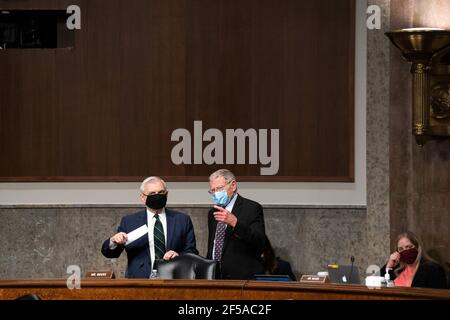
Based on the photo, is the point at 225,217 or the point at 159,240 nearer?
the point at 225,217

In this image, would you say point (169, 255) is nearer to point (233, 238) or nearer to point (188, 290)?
point (233, 238)

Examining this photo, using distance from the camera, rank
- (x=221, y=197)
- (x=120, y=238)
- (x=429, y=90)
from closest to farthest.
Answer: (x=120, y=238)
(x=221, y=197)
(x=429, y=90)

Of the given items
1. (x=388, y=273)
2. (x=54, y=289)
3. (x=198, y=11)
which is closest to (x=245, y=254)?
(x=388, y=273)

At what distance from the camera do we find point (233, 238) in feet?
25.3

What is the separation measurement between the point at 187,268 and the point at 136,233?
0.63m

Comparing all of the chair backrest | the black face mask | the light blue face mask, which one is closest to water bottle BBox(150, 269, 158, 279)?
the chair backrest

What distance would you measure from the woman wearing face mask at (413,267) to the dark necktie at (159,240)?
146cm

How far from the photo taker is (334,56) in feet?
29.3

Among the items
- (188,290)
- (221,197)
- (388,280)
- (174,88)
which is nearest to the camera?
(188,290)

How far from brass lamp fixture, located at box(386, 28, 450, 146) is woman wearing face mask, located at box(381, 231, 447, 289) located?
134 centimetres

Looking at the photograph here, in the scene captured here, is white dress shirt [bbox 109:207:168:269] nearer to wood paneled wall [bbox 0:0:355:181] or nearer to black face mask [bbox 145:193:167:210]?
black face mask [bbox 145:193:167:210]

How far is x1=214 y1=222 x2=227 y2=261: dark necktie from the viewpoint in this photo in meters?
7.73

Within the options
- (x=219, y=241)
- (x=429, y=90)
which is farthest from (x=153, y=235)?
(x=429, y=90)
